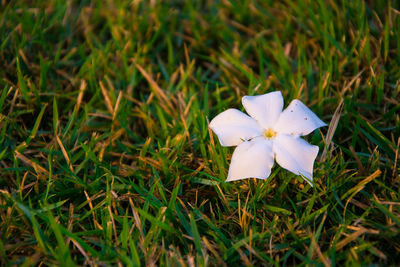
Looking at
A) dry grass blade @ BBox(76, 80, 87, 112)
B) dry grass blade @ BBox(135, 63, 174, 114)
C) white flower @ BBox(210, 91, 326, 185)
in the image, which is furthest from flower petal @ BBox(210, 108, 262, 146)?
dry grass blade @ BBox(76, 80, 87, 112)

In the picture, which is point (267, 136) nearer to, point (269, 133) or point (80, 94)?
point (269, 133)

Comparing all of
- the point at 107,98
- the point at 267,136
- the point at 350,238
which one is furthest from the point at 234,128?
the point at 107,98

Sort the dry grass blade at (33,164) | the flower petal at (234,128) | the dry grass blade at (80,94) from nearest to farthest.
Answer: the flower petal at (234,128) → the dry grass blade at (33,164) → the dry grass blade at (80,94)

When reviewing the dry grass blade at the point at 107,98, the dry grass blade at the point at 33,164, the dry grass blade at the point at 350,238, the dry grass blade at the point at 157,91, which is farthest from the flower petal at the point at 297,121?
the dry grass blade at the point at 33,164

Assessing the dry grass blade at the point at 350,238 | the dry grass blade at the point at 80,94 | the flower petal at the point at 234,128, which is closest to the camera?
the dry grass blade at the point at 350,238

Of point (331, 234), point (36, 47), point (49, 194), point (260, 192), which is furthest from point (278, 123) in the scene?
point (36, 47)

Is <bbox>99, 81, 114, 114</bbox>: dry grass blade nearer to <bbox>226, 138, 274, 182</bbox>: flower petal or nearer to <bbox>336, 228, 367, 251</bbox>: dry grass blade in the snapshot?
<bbox>226, 138, 274, 182</bbox>: flower petal

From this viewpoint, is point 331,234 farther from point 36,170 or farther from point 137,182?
point 36,170

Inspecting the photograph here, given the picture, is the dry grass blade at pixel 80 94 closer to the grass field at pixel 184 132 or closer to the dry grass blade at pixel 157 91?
the grass field at pixel 184 132
